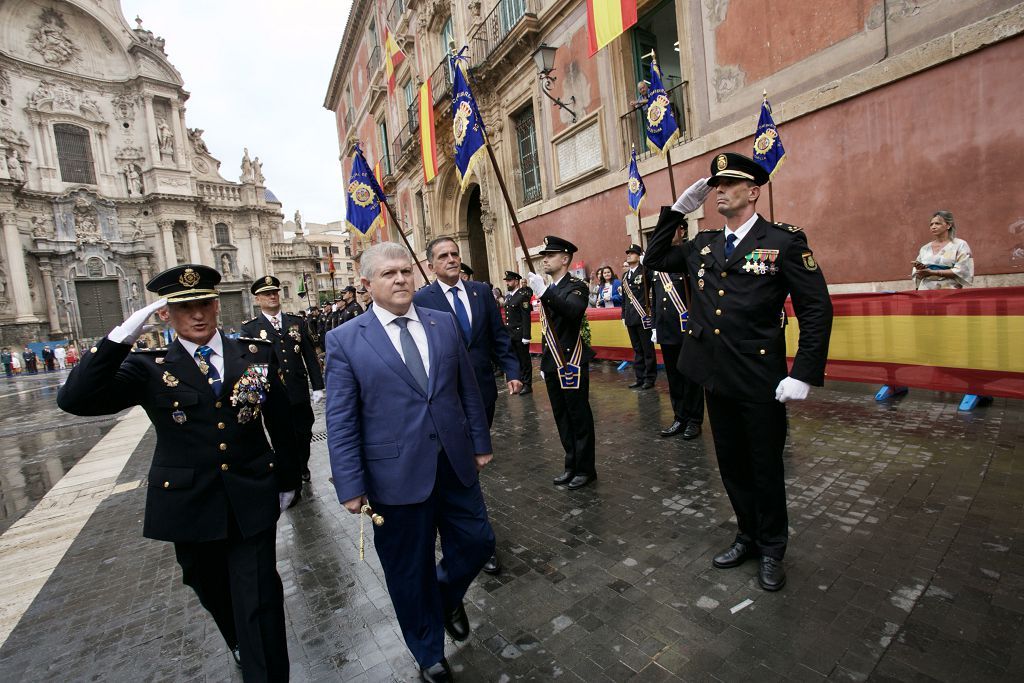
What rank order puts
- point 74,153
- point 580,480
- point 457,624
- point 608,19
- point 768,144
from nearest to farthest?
point 457,624 → point 580,480 → point 768,144 → point 608,19 → point 74,153

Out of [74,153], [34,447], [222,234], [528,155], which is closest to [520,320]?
[528,155]

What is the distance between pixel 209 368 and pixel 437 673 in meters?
1.83

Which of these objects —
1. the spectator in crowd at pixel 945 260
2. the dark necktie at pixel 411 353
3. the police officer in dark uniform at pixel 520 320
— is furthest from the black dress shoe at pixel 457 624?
the spectator in crowd at pixel 945 260

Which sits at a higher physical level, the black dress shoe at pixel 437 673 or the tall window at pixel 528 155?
the tall window at pixel 528 155

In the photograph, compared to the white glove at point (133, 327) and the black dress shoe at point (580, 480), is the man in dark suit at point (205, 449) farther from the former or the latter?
the black dress shoe at point (580, 480)

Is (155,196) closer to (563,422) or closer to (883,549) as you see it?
(563,422)

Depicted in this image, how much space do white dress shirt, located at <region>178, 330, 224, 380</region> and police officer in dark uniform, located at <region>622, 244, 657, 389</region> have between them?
622cm

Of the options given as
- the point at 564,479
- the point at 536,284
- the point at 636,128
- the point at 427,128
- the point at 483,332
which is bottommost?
the point at 564,479

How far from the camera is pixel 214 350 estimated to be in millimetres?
2477

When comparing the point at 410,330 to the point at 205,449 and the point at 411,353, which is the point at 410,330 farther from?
the point at 205,449

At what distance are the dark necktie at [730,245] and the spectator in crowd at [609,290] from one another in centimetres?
789

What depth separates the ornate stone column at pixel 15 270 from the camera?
31125mm

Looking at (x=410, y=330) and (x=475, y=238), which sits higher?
(x=475, y=238)

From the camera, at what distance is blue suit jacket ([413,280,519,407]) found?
421 cm
